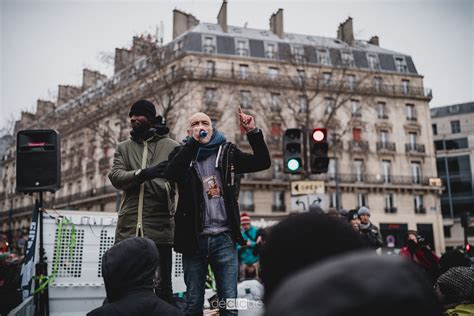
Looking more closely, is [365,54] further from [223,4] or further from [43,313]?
[43,313]

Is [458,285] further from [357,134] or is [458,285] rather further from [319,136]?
[357,134]

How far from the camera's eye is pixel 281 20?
154ft

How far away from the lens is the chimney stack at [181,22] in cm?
4488

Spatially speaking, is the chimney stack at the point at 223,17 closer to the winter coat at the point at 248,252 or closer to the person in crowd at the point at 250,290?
the winter coat at the point at 248,252

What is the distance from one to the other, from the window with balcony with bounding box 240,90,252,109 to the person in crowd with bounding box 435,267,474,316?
36635 millimetres

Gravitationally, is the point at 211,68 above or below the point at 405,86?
above

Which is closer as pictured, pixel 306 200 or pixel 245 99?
pixel 306 200

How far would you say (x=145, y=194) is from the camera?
4.21 meters

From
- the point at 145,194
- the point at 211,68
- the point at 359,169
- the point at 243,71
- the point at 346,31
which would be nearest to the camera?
the point at 145,194

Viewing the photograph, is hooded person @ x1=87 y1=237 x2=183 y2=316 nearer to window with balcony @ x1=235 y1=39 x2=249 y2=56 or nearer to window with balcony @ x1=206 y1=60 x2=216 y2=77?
window with balcony @ x1=206 y1=60 x2=216 y2=77

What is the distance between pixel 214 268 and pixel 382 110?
4473 cm

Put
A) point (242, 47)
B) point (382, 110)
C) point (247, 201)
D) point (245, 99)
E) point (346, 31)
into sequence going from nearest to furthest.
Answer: point (247, 201), point (245, 99), point (242, 47), point (382, 110), point (346, 31)

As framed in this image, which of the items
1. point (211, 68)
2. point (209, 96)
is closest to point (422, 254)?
point (209, 96)

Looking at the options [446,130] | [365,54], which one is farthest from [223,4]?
[446,130]
